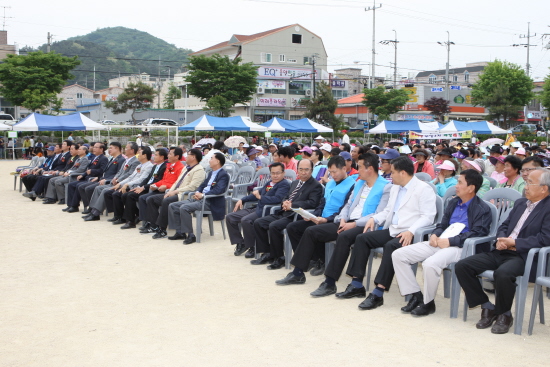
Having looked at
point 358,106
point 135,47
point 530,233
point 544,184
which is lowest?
point 530,233

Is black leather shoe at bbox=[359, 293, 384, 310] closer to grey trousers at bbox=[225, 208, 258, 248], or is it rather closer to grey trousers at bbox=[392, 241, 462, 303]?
grey trousers at bbox=[392, 241, 462, 303]

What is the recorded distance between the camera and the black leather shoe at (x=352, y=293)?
5527 mm

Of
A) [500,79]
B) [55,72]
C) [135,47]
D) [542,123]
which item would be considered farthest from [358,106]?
[135,47]

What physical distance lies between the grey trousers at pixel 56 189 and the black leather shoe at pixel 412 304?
375 inches

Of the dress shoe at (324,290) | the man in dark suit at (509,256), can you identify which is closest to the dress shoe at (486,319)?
the man in dark suit at (509,256)

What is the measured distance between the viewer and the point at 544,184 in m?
4.68

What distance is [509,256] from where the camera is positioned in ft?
Answer: 15.5

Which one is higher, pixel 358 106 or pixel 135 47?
pixel 135 47

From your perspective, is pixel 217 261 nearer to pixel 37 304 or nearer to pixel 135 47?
pixel 37 304

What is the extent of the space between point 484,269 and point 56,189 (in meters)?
10.6

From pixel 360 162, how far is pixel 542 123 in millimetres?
64388

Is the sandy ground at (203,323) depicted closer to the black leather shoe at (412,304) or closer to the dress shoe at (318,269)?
the black leather shoe at (412,304)

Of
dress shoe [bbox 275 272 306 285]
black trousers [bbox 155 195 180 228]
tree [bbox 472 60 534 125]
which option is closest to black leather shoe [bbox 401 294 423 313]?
dress shoe [bbox 275 272 306 285]

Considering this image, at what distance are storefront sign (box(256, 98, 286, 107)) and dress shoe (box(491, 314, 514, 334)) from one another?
52.0 m
